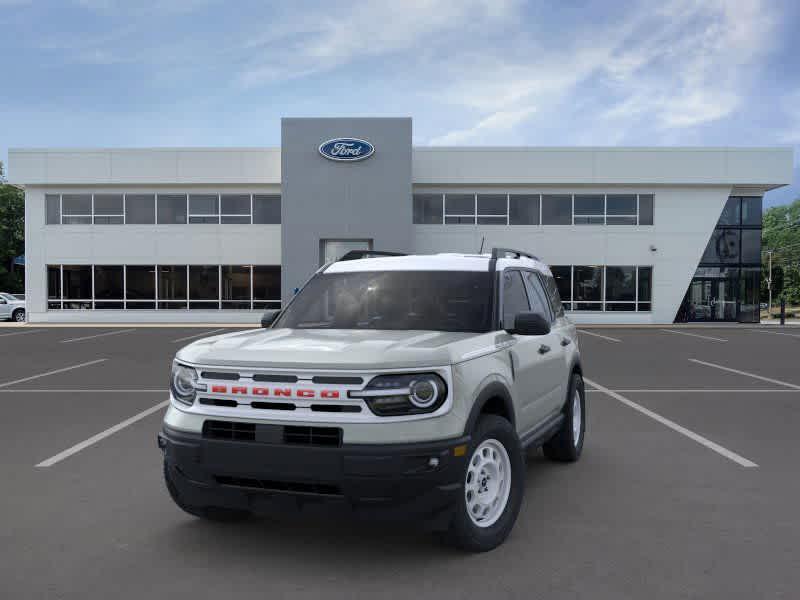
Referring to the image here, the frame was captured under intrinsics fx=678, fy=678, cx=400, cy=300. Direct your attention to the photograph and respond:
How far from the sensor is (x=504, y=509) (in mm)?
4039

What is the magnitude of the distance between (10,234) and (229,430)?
69611 mm

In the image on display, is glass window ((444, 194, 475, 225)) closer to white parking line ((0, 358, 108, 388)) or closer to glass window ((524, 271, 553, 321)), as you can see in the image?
white parking line ((0, 358, 108, 388))

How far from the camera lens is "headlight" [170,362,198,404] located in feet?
12.6

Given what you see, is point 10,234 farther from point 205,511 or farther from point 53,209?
point 205,511

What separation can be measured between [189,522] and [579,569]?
2.46 m

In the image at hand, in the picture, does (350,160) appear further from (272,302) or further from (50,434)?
(50,434)

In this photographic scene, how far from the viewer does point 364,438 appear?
3.42 metres

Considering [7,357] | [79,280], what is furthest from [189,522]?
[79,280]

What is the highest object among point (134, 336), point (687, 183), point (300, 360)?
point (687, 183)

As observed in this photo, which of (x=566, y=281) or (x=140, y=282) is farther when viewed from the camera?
(x=140, y=282)

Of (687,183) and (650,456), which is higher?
(687,183)

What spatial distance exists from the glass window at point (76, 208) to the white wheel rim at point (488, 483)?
3023 cm

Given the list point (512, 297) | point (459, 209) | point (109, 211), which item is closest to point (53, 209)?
point (109, 211)

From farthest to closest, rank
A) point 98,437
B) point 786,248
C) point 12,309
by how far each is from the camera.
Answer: point 786,248, point 12,309, point 98,437
